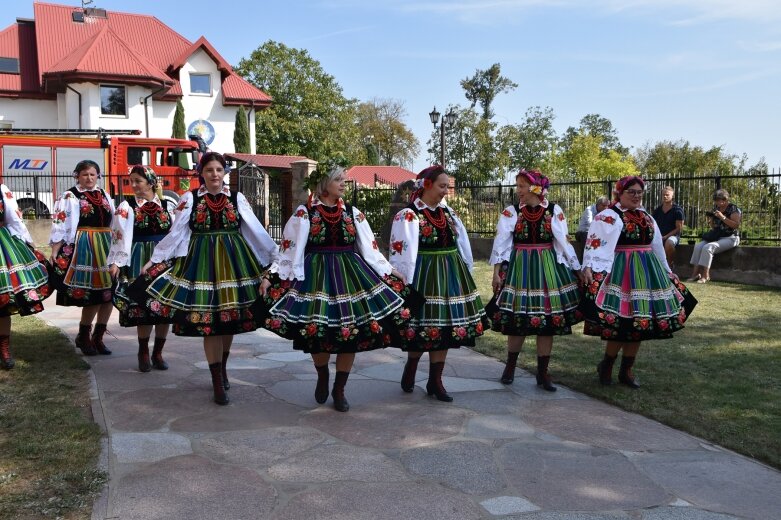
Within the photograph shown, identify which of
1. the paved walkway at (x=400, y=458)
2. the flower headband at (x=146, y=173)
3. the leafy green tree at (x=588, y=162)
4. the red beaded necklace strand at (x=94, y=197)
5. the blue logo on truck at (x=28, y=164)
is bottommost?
the paved walkway at (x=400, y=458)

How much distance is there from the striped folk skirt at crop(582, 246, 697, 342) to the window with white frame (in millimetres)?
30471

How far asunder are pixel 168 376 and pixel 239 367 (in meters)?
0.69

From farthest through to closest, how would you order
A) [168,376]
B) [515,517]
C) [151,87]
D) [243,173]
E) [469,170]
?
1. [469,170]
2. [151,87]
3. [243,173]
4. [168,376]
5. [515,517]

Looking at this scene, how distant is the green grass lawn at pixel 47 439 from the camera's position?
363 cm

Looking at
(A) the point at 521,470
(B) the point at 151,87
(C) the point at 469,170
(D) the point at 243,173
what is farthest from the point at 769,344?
(C) the point at 469,170

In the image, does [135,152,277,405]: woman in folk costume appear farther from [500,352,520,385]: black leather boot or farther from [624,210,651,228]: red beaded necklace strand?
[624,210,651,228]: red beaded necklace strand

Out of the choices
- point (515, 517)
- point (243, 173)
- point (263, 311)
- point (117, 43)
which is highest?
point (117, 43)

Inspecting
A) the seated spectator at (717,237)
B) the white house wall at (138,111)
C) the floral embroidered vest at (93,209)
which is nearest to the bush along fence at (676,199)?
the seated spectator at (717,237)

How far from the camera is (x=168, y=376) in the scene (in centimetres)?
640

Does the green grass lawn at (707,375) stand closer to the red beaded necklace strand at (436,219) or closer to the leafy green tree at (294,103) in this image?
the red beaded necklace strand at (436,219)

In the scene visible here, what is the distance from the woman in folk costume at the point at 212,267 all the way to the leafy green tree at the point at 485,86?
252 ft

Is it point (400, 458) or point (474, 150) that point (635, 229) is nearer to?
point (400, 458)

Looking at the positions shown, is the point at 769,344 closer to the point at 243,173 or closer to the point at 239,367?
the point at 239,367

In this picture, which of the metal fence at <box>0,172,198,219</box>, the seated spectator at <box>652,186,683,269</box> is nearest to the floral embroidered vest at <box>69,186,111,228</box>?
the seated spectator at <box>652,186,683,269</box>
